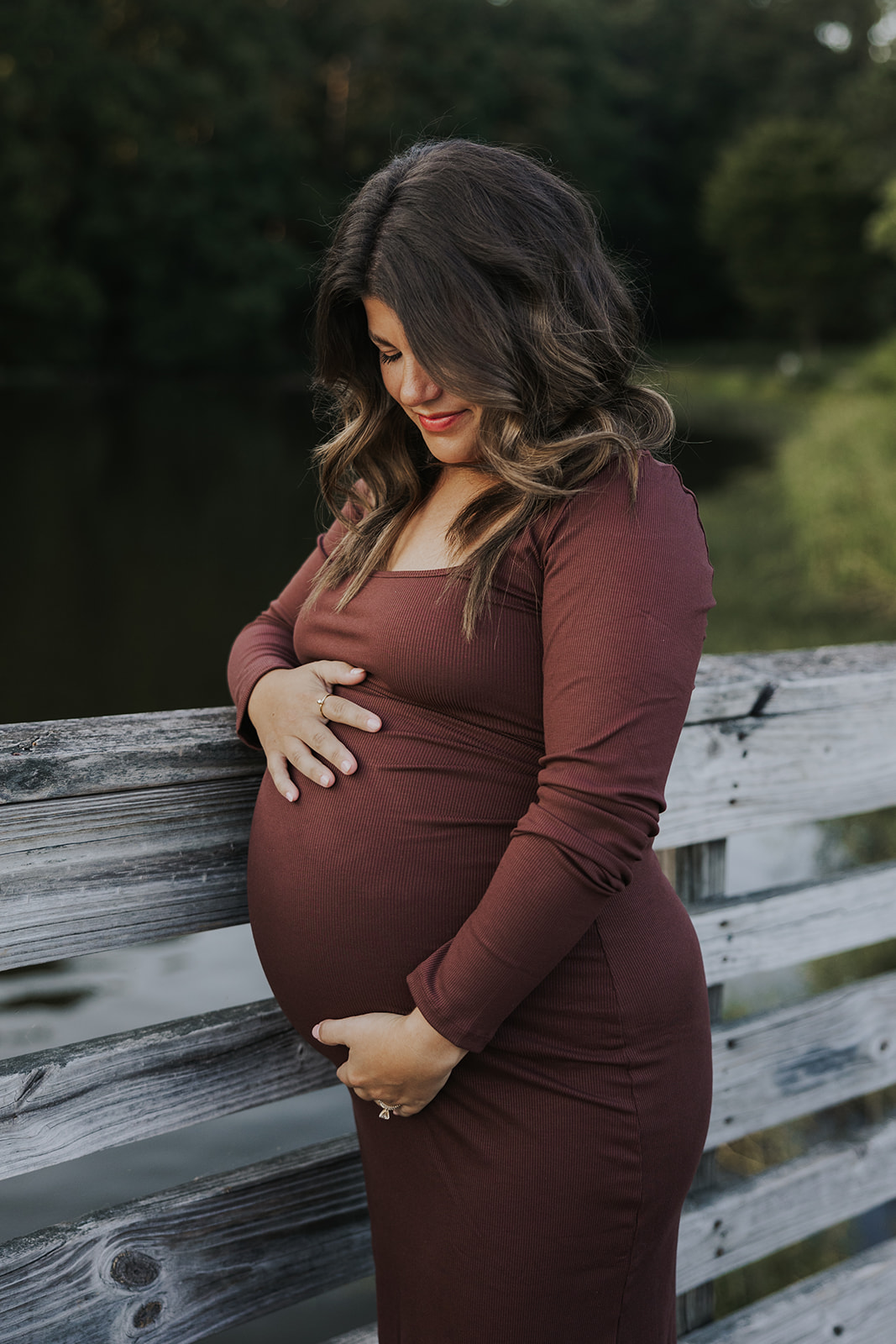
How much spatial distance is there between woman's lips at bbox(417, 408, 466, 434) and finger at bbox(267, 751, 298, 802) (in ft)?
1.31

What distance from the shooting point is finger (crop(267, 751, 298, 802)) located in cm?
135

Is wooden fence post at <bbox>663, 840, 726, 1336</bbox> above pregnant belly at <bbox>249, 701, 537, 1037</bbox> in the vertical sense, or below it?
below

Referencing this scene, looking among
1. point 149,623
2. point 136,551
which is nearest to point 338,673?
point 149,623

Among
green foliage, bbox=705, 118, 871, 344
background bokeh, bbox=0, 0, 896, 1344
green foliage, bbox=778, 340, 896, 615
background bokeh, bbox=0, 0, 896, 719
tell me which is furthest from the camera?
green foliage, bbox=705, 118, 871, 344

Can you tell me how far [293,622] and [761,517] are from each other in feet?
45.8

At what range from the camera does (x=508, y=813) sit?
1286 millimetres

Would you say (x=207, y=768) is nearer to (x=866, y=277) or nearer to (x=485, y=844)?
(x=485, y=844)

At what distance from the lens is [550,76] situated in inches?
1817

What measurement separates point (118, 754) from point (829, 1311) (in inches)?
56.7

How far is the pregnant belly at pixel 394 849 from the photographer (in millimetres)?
1282

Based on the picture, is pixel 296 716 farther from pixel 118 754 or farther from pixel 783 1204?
pixel 783 1204

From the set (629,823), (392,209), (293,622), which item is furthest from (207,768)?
(392,209)

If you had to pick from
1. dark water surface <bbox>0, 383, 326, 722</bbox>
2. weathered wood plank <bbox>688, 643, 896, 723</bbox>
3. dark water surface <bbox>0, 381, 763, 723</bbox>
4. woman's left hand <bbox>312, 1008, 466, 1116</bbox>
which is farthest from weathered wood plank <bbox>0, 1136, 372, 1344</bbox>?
dark water surface <bbox>0, 383, 326, 722</bbox>

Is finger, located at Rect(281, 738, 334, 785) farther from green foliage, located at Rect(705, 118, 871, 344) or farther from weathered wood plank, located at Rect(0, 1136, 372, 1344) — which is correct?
green foliage, located at Rect(705, 118, 871, 344)
